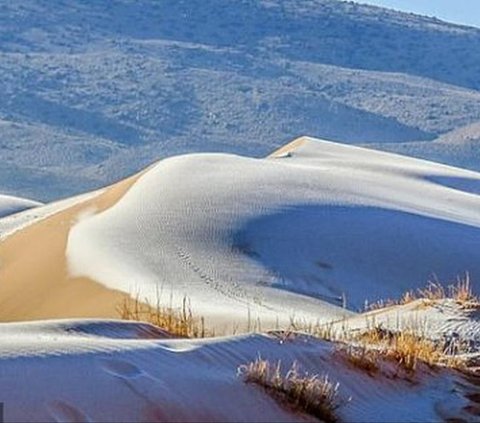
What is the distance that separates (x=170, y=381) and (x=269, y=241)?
15.8 meters

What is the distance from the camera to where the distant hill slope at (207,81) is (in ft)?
347

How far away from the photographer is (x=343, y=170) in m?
32.5

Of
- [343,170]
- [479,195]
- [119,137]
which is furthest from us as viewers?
[119,137]

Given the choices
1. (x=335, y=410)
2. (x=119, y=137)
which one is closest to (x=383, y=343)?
(x=335, y=410)

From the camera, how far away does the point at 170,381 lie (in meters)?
7.43

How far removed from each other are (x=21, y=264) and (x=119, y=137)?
84.2 metres

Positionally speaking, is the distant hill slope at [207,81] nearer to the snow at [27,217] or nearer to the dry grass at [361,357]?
the snow at [27,217]

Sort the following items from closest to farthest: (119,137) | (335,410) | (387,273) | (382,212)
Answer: (335,410)
(387,273)
(382,212)
(119,137)

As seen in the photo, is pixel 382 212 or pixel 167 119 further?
pixel 167 119

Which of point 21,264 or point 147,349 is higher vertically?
point 147,349

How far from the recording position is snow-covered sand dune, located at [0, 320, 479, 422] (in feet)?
22.7

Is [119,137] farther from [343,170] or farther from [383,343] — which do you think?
[383,343]

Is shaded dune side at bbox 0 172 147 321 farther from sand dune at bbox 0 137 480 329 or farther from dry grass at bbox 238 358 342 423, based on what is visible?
dry grass at bbox 238 358 342 423

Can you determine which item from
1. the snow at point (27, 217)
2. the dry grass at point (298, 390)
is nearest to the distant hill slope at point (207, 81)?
the snow at point (27, 217)
